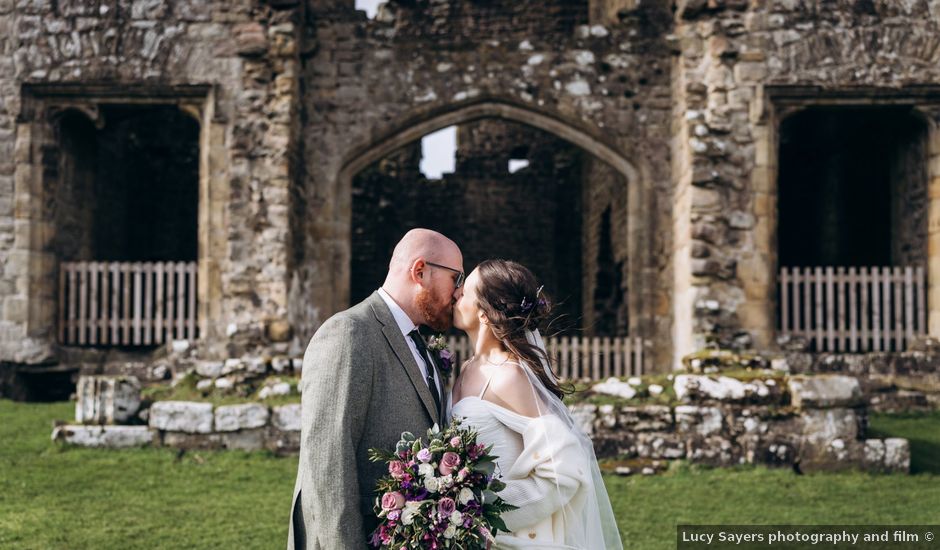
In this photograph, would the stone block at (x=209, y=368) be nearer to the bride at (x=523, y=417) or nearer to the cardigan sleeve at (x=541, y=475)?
the bride at (x=523, y=417)

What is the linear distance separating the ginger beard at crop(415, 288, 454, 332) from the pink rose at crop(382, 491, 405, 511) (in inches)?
24.7

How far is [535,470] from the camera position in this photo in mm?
3166

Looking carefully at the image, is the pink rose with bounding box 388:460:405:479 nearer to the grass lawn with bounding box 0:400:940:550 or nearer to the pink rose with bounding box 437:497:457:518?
the pink rose with bounding box 437:497:457:518

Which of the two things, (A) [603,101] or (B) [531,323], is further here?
(A) [603,101]

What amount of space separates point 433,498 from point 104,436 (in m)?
5.88

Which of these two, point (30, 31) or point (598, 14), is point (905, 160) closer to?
point (598, 14)

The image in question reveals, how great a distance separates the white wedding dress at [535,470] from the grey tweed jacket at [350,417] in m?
0.22

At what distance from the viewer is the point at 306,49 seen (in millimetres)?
11164

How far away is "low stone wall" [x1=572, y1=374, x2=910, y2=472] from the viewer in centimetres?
740

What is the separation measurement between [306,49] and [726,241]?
17.0ft

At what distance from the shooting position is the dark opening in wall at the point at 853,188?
11.3 meters

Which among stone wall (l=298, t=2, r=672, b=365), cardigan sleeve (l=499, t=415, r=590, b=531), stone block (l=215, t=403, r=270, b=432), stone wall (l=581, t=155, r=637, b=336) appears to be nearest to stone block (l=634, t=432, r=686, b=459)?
stone block (l=215, t=403, r=270, b=432)

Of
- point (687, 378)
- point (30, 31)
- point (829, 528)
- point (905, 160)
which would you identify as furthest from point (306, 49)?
point (829, 528)

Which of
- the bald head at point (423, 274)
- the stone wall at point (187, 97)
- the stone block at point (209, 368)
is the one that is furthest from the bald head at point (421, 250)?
the stone wall at point (187, 97)
